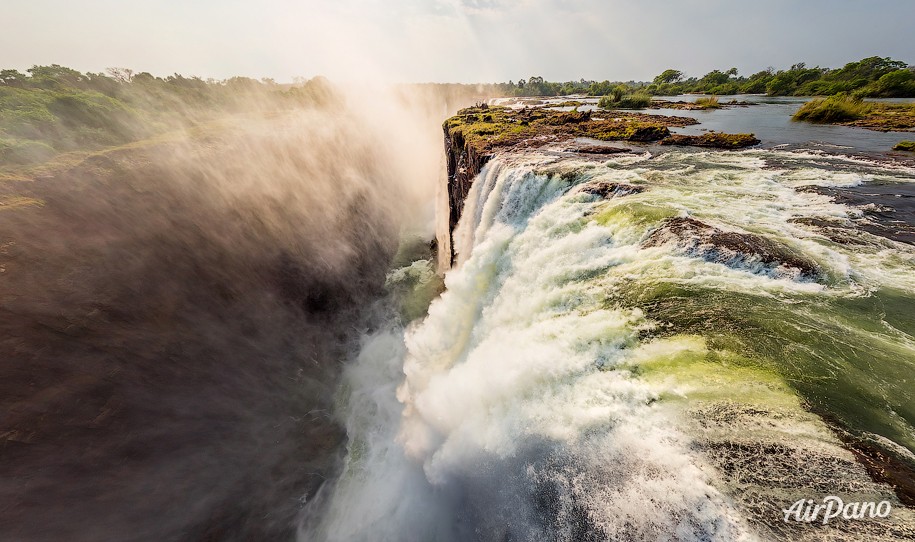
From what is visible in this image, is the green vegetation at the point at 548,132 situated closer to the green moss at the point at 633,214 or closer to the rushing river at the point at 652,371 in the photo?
the rushing river at the point at 652,371

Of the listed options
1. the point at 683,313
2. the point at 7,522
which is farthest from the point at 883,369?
the point at 7,522

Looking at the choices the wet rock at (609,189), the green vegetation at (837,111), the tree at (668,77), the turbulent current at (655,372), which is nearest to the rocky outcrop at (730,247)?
the turbulent current at (655,372)

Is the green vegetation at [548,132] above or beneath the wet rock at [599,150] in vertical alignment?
above

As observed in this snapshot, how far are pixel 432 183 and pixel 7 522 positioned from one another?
41409 millimetres

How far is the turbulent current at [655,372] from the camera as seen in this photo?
3908 mm

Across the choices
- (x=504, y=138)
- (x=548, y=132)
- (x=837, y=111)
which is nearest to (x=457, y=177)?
(x=504, y=138)

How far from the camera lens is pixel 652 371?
5.39m

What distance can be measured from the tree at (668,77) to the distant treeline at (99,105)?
301 ft

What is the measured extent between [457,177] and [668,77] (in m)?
105

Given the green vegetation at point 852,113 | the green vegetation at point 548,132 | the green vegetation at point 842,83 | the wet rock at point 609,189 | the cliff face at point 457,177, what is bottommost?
the cliff face at point 457,177

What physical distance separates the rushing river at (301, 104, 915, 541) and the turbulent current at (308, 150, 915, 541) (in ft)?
0.11

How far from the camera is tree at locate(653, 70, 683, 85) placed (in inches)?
3504

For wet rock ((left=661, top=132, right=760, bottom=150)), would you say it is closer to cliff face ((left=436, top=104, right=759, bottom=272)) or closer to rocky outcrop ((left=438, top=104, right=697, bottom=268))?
cliff face ((left=436, top=104, right=759, bottom=272))

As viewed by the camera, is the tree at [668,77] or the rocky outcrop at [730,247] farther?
the tree at [668,77]
